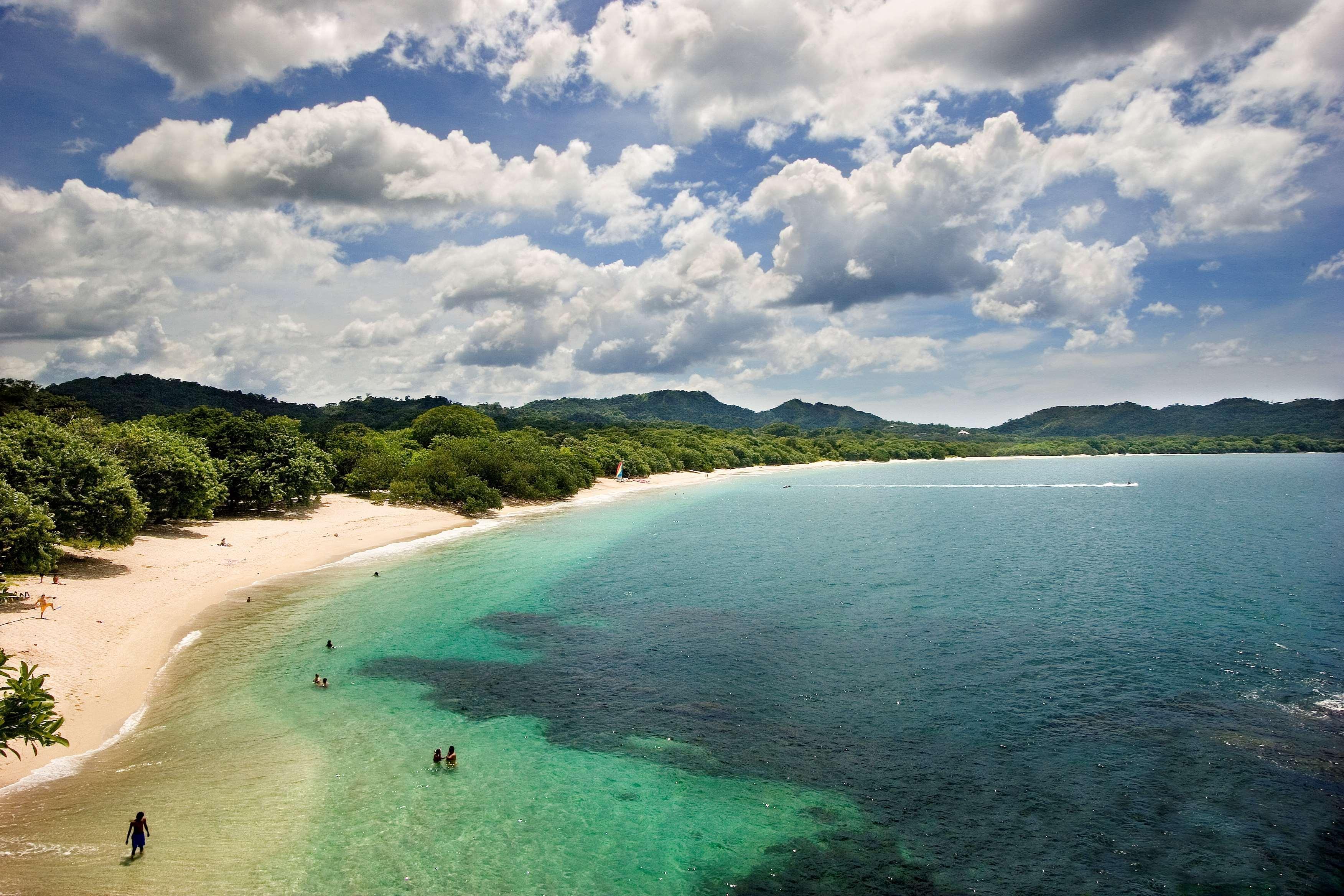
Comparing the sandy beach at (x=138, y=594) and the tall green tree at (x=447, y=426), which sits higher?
the tall green tree at (x=447, y=426)

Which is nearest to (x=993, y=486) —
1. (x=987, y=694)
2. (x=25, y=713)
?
(x=987, y=694)

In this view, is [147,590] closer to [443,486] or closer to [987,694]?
[443,486]

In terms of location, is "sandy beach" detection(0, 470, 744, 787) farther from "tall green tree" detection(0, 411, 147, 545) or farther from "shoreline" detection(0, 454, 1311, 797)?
"tall green tree" detection(0, 411, 147, 545)

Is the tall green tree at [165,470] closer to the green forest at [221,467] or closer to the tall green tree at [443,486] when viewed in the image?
the green forest at [221,467]

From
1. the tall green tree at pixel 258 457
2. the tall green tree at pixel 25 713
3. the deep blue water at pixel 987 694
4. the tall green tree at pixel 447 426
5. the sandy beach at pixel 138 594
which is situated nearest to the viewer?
the tall green tree at pixel 25 713

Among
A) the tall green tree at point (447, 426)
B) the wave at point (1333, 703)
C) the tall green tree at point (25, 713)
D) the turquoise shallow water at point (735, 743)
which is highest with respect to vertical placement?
the tall green tree at point (447, 426)

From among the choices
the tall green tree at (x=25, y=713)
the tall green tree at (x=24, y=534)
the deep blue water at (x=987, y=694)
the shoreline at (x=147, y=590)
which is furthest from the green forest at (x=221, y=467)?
the tall green tree at (x=25, y=713)

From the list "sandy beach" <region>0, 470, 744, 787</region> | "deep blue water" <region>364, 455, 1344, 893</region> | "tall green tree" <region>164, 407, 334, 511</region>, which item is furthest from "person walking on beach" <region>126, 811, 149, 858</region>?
"tall green tree" <region>164, 407, 334, 511</region>
